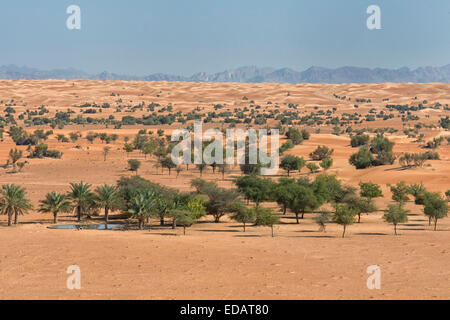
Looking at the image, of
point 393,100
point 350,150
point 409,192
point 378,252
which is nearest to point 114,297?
point 378,252

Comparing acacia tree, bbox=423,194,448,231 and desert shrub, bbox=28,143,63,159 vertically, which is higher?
desert shrub, bbox=28,143,63,159

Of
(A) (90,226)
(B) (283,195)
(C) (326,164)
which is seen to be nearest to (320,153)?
(C) (326,164)

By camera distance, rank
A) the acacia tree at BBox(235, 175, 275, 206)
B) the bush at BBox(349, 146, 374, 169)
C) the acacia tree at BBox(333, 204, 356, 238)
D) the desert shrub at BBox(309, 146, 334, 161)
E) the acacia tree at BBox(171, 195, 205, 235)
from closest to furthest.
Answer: the acacia tree at BBox(333, 204, 356, 238) < the acacia tree at BBox(171, 195, 205, 235) < the acacia tree at BBox(235, 175, 275, 206) < the bush at BBox(349, 146, 374, 169) < the desert shrub at BBox(309, 146, 334, 161)

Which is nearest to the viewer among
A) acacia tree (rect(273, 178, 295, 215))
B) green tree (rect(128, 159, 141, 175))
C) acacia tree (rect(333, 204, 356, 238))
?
acacia tree (rect(333, 204, 356, 238))

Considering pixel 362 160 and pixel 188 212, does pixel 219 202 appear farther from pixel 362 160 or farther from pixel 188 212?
pixel 362 160

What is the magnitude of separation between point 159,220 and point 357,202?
15.1 meters

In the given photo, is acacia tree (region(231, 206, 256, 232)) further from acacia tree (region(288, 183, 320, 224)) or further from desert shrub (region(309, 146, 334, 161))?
desert shrub (region(309, 146, 334, 161))

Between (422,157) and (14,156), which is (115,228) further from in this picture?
(422,157)

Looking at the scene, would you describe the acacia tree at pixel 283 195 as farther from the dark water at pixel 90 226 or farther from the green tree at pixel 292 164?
the green tree at pixel 292 164

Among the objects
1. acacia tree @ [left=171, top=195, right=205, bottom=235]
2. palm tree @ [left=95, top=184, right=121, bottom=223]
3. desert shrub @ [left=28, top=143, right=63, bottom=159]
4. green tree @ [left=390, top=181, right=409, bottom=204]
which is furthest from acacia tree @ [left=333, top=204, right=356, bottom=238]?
desert shrub @ [left=28, top=143, right=63, bottom=159]

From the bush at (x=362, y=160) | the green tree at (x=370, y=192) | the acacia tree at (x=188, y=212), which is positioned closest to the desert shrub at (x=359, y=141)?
the bush at (x=362, y=160)

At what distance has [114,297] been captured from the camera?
1916cm

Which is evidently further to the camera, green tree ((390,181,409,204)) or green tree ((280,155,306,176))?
green tree ((280,155,306,176))

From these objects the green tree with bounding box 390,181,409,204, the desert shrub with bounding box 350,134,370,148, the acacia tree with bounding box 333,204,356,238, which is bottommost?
the green tree with bounding box 390,181,409,204
